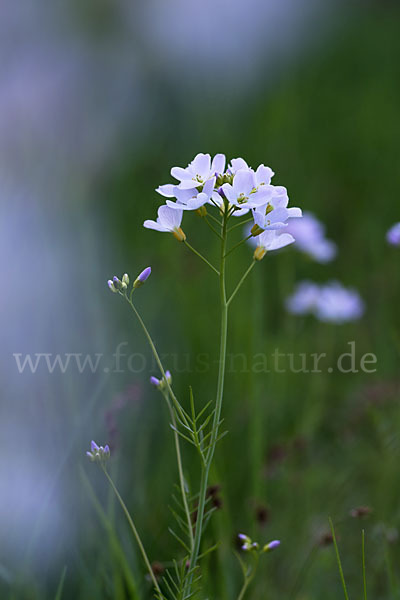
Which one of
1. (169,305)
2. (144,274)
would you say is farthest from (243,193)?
(169,305)

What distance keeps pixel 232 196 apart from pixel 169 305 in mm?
906

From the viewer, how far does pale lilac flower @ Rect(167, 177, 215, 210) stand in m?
0.53

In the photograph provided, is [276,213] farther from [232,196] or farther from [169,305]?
[169,305]

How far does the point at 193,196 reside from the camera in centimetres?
56

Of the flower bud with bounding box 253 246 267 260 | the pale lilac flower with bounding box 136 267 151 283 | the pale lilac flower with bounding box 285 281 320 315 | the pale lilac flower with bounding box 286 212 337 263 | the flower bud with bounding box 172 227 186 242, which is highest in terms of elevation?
the pale lilac flower with bounding box 286 212 337 263

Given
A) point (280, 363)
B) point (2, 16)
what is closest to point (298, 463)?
point (280, 363)

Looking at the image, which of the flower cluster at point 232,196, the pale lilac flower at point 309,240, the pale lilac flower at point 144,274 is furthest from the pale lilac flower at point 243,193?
the pale lilac flower at point 309,240

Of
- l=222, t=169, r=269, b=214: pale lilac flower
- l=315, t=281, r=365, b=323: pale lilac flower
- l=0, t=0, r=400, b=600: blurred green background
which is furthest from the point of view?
l=315, t=281, r=365, b=323: pale lilac flower

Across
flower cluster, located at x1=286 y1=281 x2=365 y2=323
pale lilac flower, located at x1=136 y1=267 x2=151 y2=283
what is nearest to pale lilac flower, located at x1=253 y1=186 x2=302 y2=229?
pale lilac flower, located at x1=136 y1=267 x2=151 y2=283

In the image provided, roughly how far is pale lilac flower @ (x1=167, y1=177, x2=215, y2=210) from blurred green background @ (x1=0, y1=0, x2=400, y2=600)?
1.05 feet

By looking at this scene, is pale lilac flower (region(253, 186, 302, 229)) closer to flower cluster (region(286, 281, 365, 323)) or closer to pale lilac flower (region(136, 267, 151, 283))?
pale lilac flower (region(136, 267, 151, 283))

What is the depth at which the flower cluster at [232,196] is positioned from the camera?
53 cm

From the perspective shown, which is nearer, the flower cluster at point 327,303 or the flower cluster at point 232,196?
the flower cluster at point 232,196

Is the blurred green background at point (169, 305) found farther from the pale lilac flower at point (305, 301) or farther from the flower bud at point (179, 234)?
the flower bud at point (179, 234)
